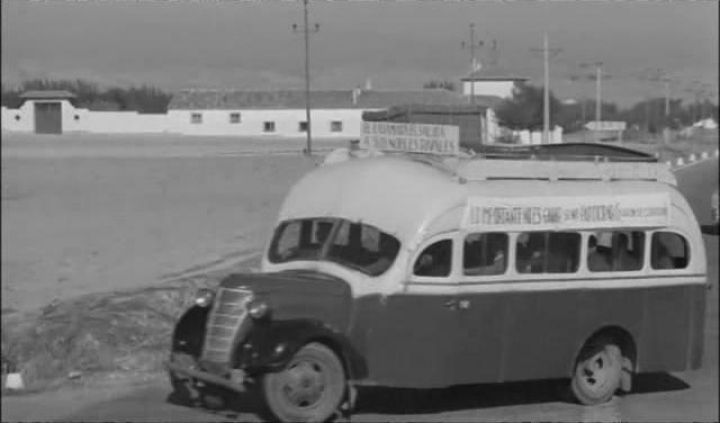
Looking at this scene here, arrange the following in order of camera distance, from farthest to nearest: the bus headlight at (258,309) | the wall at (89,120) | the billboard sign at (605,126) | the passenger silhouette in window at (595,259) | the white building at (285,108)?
the wall at (89,120)
the white building at (285,108)
the billboard sign at (605,126)
the passenger silhouette in window at (595,259)
the bus headlight at (258,309)

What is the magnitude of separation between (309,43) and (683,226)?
2.53m

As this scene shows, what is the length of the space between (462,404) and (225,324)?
1.48 meters

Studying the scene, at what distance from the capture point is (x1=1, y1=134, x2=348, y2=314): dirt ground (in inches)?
481

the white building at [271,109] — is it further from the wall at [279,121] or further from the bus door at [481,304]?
the bus door at [481,304]

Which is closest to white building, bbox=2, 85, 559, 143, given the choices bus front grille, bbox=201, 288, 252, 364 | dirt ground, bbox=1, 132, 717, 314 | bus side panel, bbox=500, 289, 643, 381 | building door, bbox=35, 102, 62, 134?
building door, bbox=35, 102, 62, 134

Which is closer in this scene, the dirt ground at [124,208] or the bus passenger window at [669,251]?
the bus passenger window at [669,251]

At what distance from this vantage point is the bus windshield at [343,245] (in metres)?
5.70

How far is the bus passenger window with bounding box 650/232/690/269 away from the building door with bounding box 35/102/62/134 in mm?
4613

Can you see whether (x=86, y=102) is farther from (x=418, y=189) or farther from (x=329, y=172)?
(x=418, y=189)

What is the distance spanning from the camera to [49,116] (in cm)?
859

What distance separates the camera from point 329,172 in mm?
6141

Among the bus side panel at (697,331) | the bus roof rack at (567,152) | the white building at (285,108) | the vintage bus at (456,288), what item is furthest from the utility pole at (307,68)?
the bus side panel at (697,331)

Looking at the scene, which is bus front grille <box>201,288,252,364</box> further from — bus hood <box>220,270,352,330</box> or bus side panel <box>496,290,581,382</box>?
bus side panel <box>496,290,581,382</box>

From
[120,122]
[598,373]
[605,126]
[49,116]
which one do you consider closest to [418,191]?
[598,373]
